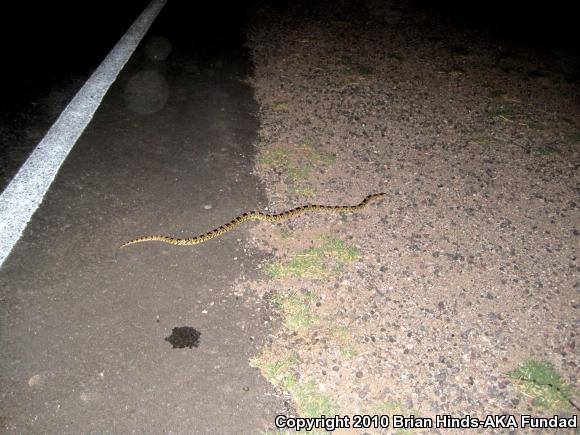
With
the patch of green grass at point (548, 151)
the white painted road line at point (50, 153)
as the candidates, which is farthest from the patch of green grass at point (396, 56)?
the white painted road line at point (50, 153)

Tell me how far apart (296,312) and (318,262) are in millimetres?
575

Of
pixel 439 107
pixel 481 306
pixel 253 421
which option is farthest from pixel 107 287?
pixel 439 107

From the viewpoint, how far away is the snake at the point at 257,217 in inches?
156

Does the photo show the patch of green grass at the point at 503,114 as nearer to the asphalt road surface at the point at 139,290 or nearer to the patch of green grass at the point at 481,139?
the patch of green grass at the point at 481,139

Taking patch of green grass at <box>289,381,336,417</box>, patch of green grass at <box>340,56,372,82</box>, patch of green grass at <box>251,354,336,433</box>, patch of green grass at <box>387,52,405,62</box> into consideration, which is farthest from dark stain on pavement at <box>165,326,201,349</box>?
patch of green grass at <box>387,52,405,62</box>

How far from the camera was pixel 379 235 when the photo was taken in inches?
169

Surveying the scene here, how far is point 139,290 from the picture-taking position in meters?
3.57

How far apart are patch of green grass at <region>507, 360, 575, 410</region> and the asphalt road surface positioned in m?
1.69

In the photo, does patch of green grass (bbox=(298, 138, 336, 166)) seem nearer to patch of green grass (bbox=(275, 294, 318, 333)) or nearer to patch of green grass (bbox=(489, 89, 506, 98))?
patch of green grass (bbox=(275, 294, 318, 333))

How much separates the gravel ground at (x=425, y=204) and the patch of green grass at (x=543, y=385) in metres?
0.08

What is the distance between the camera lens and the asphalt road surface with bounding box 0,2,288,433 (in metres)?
2.92

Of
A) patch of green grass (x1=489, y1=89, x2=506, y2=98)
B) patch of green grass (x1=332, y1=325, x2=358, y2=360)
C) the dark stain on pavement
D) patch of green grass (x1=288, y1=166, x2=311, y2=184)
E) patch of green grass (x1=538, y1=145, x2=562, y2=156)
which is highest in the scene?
patch of green grass (x1=489, y1=89, x2=506, y2=98)

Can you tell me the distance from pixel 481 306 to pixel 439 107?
10.7ft

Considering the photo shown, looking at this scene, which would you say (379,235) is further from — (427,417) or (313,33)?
(313,33)
